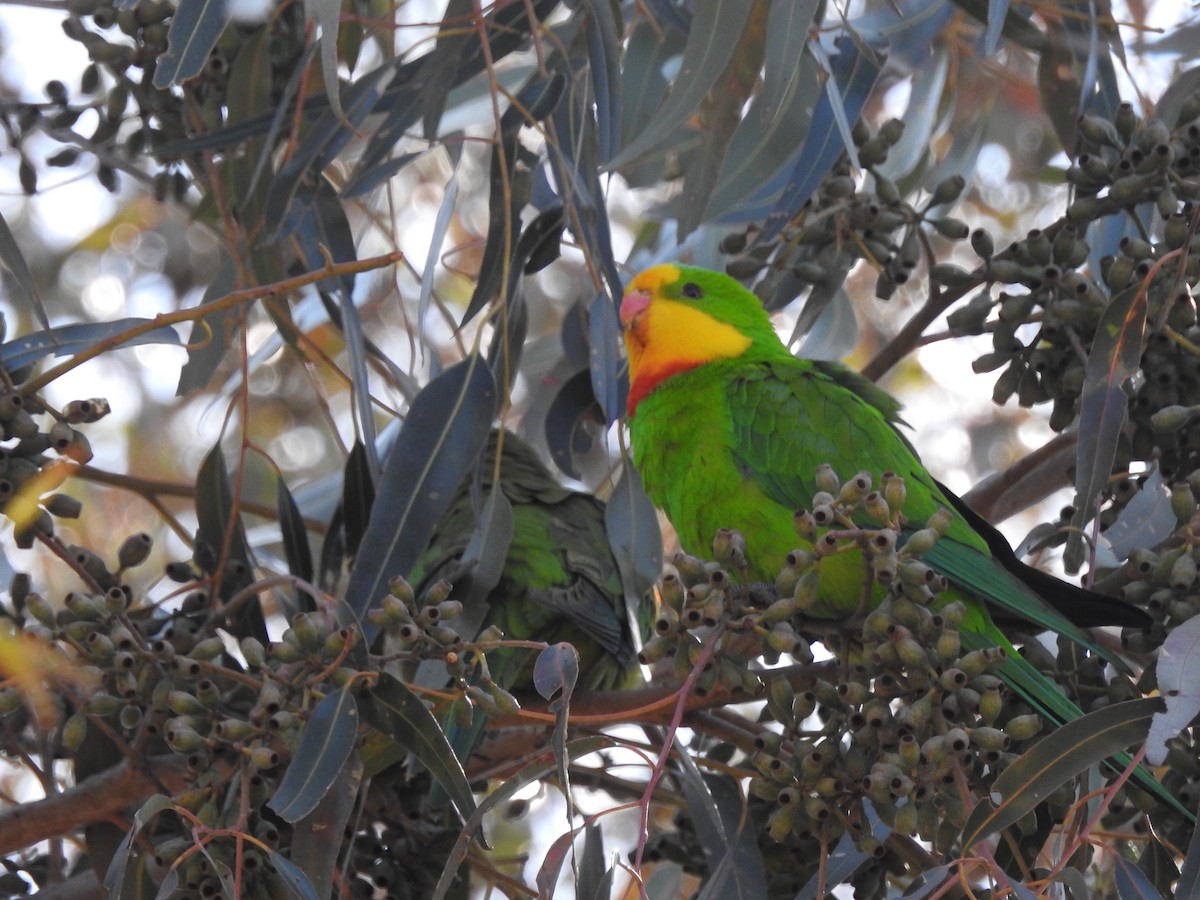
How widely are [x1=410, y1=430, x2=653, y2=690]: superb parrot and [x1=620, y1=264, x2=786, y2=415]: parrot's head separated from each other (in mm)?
307

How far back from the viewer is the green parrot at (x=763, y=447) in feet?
8.20

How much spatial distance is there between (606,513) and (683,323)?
2.34 feet

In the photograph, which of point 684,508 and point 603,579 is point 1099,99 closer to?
point 684,508

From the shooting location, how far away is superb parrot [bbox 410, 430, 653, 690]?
115 inches

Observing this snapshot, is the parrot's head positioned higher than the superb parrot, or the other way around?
the parrot's head

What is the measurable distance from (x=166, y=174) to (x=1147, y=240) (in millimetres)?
1944

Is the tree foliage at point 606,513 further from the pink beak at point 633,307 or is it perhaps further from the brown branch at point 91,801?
the pink beak at point 633,307

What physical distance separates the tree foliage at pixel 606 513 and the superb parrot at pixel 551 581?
9 centimetres

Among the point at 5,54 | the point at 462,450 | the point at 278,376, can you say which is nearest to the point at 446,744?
the point at 462,450

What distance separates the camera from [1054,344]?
248 cm

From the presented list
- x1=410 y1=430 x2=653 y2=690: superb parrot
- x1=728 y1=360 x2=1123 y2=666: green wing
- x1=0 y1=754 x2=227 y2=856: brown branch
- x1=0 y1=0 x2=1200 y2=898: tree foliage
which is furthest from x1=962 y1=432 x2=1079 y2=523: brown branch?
x1=0 y1=754 x2=227 y2=856: brown branch

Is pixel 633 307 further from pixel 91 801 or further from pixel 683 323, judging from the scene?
pixel 91 801

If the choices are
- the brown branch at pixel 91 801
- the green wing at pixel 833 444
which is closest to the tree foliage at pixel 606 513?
the brown branch at pixel 91 801

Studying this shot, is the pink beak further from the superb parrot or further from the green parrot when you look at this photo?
the superb parrot
